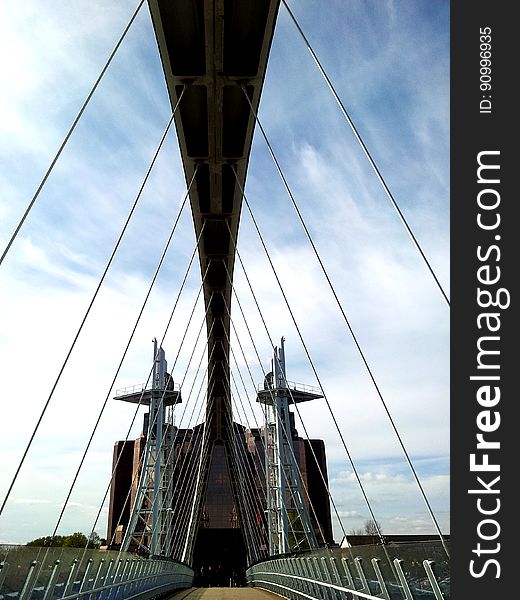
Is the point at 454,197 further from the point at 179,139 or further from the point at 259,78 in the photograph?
the point at 179,139

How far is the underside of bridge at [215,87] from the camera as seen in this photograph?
35.2 feet

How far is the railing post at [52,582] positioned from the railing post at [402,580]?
Answer: 13.3 feet

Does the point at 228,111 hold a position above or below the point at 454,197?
above

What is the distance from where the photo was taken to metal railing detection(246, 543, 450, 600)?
214 inches

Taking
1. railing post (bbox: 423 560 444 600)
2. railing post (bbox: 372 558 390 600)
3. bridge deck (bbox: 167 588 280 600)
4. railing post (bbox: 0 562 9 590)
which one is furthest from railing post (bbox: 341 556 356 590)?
bridge deck (bbox: 167 588 280 600)

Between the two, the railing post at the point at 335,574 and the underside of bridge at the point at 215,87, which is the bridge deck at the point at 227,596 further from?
the underside of bridge at the point at 215,87

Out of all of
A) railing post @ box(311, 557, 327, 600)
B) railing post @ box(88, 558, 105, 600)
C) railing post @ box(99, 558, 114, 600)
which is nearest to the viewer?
railing post @ box(88, 558, 105, 600)

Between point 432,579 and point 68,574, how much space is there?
499 centimetres

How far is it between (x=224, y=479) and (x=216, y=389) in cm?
2688

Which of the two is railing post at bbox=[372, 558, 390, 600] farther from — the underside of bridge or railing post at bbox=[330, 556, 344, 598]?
the underside of bridge

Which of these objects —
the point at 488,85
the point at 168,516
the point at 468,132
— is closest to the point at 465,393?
the point at 468,132

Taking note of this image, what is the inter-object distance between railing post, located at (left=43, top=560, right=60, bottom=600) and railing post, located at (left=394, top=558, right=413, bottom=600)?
405cm

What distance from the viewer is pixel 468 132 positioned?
182 inches

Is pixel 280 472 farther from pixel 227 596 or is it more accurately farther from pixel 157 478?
pixel 227 596
